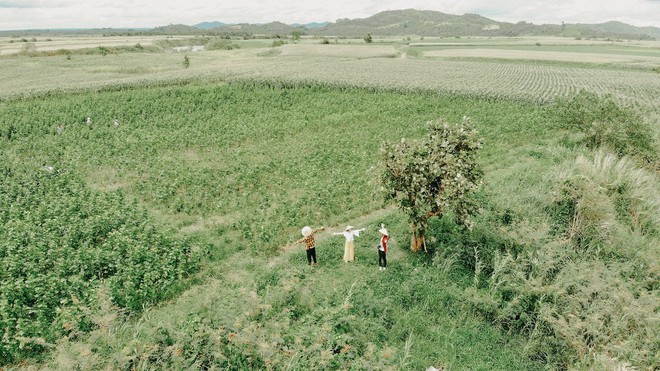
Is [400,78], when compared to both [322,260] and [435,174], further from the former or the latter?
[322,260]

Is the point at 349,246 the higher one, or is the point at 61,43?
the point at 61,43

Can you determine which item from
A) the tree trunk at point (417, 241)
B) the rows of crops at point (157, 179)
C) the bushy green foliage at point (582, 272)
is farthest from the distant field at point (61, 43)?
the bushy green foliage at point (582, 272)

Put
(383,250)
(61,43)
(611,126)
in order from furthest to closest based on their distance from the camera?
1. (61,43)
2. (611,126)
3. (383,250)

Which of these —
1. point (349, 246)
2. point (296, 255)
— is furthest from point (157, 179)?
point (349, 246)

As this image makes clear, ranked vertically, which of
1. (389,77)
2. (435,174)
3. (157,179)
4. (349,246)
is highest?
(389,77)

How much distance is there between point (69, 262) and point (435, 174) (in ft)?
36.2

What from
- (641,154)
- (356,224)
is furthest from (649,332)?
(641,154)

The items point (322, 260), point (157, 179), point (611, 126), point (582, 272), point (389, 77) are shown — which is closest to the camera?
point (582, 272)

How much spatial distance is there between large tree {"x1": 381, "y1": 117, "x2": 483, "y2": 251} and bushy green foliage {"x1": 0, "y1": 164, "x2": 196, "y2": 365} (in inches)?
281

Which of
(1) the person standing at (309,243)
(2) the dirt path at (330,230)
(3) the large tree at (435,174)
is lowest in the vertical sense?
(2) the dirt path at (330,230)

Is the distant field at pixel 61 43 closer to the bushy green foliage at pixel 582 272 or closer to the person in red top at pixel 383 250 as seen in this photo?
the person in red top at pixel 383 250

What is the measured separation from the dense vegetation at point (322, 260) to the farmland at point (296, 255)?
0.06 meters

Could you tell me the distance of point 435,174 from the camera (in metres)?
11.5

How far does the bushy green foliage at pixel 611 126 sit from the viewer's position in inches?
775
